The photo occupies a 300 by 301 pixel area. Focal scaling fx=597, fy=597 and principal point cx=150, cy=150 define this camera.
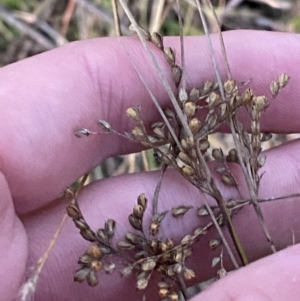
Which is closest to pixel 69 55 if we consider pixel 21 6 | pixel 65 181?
pixel 65 181

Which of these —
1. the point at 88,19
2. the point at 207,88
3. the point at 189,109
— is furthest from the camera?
the point at 88,19

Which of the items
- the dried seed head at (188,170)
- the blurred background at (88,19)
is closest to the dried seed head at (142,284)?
the dried seed head at (188,170)

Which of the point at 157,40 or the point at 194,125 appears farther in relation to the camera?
the point at 157,40

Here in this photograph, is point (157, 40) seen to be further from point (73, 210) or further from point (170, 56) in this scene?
point (73, 210)

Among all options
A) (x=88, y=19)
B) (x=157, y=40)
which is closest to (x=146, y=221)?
(x=157, y=40)

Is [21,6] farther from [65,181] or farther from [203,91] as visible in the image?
[203,91]

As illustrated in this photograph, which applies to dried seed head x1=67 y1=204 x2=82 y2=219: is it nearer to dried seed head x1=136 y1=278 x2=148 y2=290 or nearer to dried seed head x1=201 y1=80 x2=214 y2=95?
dried seed head x1=136 y1=278 x2=148 y2=290

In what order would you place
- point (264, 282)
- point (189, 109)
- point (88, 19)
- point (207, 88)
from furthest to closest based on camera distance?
1. point (88, 19)
2. point (207, 88)
3. point (189, 109)
4. point (264, 282)

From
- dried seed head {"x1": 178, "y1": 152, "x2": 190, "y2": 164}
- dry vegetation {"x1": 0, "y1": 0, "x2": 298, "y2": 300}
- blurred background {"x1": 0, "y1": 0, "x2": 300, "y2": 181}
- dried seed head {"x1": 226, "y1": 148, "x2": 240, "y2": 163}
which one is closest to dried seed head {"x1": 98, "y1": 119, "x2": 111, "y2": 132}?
dry vegetation {"x1": 0, "y1": 0, "x2": 298, "y2": 300}
